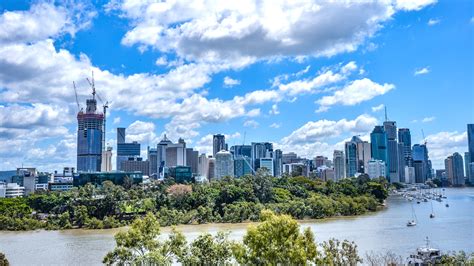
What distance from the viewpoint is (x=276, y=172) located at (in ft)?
527

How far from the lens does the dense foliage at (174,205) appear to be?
50.3 metres

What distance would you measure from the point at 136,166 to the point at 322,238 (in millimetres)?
136496

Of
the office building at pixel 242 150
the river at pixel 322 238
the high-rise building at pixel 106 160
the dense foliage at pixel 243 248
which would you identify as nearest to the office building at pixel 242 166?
the office building at pixel 242 150

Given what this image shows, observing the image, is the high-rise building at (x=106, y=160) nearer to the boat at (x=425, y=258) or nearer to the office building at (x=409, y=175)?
the office building at (x=409, y=175)

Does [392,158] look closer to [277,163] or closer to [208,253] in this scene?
[277,163]

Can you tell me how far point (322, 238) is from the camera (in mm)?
34438

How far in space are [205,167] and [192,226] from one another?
122702mm

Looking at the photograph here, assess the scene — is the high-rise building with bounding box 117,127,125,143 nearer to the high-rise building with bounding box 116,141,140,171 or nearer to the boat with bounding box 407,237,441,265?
the high-rise building with bounding box 116,141,140,171

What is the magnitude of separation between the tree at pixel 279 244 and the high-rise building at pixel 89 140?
152728mm

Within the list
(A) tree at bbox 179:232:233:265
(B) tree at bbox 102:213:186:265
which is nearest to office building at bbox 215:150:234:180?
(B) tree at bbox 102:213:186:265

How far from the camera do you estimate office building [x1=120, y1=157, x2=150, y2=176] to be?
161875 millimetres

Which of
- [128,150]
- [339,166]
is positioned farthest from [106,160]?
[339,166]

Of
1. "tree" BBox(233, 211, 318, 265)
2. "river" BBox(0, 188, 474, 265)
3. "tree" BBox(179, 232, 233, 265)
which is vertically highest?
"tree" BBox(233, 211, 318, 265)

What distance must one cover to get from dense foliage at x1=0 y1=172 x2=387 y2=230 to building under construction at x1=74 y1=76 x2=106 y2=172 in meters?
102
